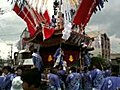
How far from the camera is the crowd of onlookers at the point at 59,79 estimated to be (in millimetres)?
4590

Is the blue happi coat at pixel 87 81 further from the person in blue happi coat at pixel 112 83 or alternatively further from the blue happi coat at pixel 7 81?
the person in blue happi coat at pixel 112 83

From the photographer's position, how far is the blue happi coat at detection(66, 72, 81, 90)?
54.4 ft

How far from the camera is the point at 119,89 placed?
7.25 meters

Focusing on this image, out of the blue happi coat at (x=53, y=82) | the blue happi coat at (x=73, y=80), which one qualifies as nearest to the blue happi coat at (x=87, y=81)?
the blue happi coat at (x=73, y=80)

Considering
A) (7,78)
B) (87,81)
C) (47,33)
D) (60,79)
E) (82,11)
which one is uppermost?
(82,11)

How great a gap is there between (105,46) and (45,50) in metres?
80.7

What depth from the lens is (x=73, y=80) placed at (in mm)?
16797

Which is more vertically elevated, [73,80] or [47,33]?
[47,33]

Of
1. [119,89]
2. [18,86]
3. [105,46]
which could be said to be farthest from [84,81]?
[105,46]

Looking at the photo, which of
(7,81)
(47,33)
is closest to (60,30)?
(47,33)

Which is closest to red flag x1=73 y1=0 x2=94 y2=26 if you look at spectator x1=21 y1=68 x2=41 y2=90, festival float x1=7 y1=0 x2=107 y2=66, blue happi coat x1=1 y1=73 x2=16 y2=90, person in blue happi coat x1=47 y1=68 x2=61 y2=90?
festival float x1=7 y1=0 x2=107 y2=66

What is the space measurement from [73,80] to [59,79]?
3.55ft

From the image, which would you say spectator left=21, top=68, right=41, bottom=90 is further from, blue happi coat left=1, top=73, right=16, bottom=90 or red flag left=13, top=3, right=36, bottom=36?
red flag left=13, top=3, right=36, bottom=36

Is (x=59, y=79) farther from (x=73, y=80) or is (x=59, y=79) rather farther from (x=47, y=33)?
(x=47, y=33)
